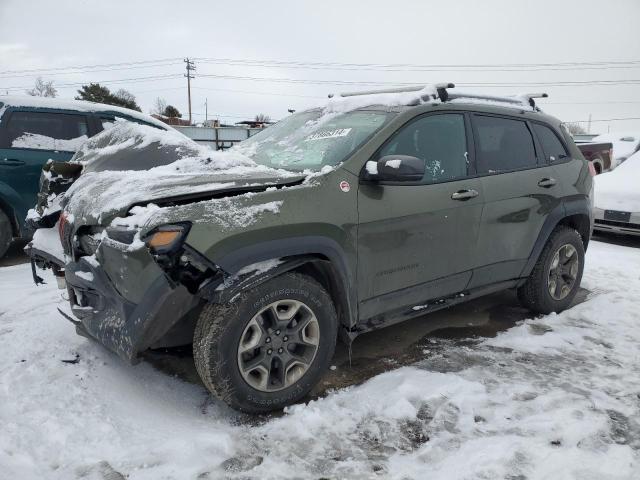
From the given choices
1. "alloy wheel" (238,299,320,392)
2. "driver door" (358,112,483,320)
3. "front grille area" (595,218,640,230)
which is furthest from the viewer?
"front grille area" (595,218,640,230)

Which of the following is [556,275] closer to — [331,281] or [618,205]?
[331,281]

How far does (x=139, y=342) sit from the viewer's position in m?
2.41

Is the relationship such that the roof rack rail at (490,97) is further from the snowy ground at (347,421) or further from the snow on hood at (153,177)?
the snowy ground at (347,421)

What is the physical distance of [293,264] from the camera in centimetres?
264

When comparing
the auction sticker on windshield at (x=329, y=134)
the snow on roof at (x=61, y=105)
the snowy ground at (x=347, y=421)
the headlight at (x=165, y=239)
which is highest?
the snow on roof at (x=61, y=105)

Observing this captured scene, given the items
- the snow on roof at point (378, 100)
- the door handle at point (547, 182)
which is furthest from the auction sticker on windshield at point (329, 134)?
the door handle at point (547, 182)

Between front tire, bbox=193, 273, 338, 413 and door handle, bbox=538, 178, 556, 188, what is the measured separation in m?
2.25

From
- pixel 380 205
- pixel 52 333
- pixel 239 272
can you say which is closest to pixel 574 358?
pixel 380 205

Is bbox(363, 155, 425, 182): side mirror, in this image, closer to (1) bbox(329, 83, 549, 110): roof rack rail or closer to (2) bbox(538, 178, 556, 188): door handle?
(1) bbox(329, 83, 549, 110): roof rack rail

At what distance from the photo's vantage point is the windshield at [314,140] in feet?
10.2

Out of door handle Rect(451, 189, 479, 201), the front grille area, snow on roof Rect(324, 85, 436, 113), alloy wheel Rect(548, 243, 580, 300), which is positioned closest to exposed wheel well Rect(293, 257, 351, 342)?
door handle Rect(451, 189, 479, 201)

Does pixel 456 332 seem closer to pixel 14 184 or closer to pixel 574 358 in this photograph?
pixel 574 358

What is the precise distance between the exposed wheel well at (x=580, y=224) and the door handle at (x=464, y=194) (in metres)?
1.36

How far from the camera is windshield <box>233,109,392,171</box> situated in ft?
10.2
